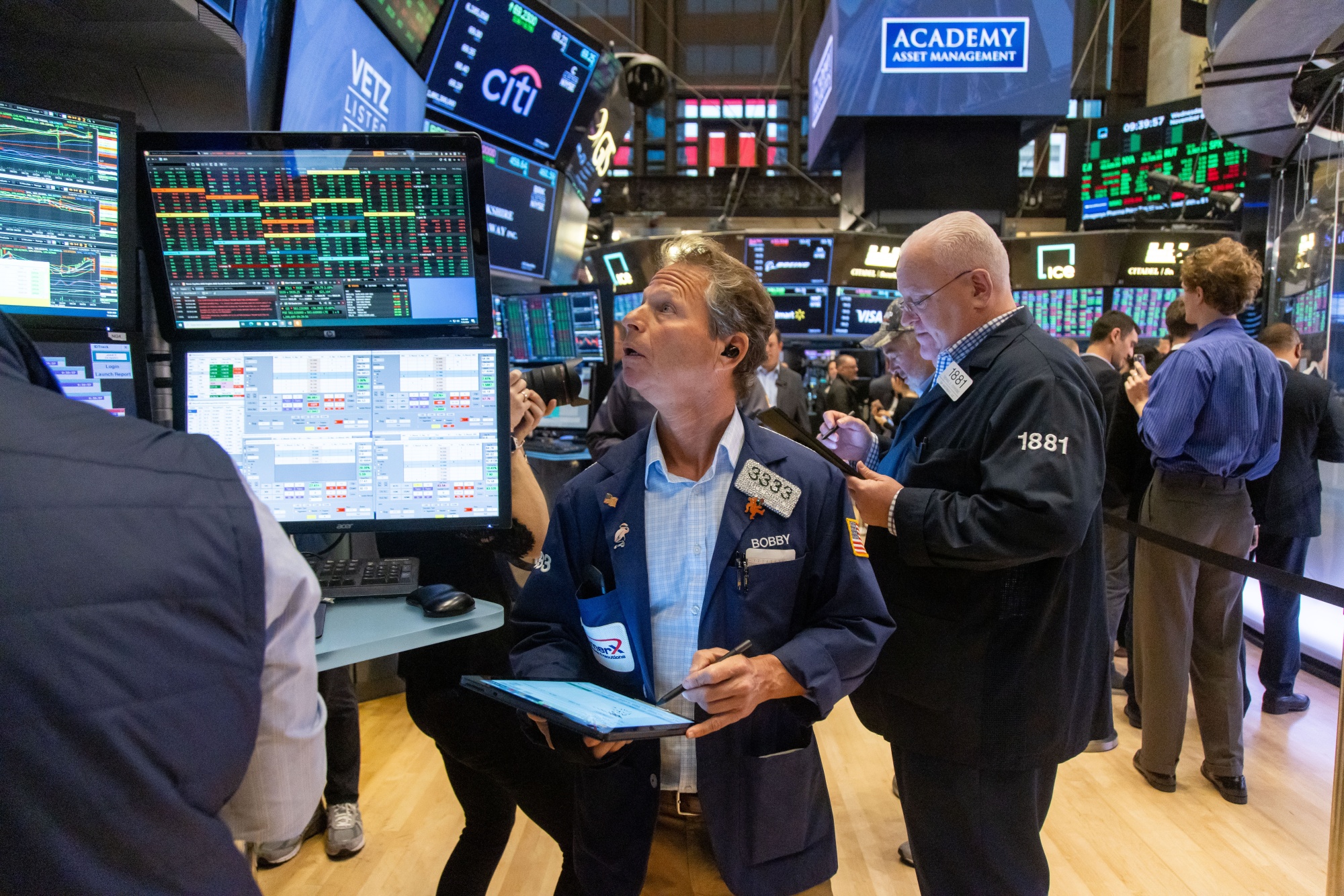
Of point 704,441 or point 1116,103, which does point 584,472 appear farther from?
point 1116,103

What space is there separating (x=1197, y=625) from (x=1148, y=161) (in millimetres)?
10344

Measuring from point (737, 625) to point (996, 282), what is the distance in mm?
1095

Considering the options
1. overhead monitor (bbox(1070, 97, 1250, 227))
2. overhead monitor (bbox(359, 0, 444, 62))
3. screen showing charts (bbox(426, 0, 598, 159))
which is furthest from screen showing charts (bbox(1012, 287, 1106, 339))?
overhead monitor (bbox(359, 0, 444, 62))

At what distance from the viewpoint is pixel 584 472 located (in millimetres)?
1500

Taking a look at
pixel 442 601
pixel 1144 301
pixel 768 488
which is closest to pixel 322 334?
pixel 442 601

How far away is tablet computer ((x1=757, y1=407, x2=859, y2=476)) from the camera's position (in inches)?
67.3

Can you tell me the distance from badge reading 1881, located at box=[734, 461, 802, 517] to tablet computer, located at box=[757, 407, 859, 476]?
0.28m

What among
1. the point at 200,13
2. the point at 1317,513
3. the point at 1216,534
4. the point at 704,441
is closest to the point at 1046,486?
the point at 704,441

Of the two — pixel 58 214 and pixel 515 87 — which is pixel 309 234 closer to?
pixel 58 214

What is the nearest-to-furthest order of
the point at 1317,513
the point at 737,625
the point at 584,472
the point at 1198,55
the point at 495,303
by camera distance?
1. the point at 737,625
2. the point at 584,472
3. the point at 1317,513
4. the point at 495,303
5. the point at 1198,55

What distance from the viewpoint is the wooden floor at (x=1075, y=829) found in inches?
103

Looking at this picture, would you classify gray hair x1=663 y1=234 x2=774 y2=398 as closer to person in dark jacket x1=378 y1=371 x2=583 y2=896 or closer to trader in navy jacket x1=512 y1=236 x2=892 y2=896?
trader in navy jacket x1=512 y1=236 x2=892 y2=896

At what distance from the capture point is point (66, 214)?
4.99 ft

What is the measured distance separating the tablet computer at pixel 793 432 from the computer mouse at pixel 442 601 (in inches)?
27.7
